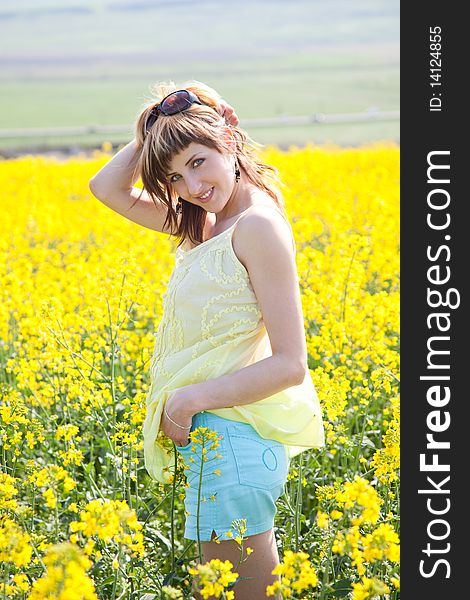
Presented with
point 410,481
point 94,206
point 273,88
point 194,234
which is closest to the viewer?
point 410,481

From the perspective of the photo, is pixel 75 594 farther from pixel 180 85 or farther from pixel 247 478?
pixel 180 85

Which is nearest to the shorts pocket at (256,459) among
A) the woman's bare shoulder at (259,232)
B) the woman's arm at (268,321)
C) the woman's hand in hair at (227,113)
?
the woman's arm at (268,321)

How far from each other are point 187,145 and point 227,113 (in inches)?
8.6

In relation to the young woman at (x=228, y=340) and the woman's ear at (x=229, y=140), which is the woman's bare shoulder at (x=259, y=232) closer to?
the young woman at (x=228, y=340)

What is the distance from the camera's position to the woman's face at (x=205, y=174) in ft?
7.70

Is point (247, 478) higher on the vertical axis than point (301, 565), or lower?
higher

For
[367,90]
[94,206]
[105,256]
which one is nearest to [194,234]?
[105,256]

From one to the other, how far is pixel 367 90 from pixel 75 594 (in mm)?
27554

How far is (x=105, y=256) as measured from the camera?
184 inches

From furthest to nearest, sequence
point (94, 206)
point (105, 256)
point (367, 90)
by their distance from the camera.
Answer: point (367, 90) → point (94, 206) → point (105, 256)

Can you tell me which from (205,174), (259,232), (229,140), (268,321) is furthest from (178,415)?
(229,140)

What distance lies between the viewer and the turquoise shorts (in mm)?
2314

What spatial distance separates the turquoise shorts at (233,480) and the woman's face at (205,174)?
58 cm

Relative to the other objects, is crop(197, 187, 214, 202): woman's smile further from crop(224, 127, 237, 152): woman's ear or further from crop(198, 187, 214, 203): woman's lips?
crop(224, 127, 237, 152): woman's ear
